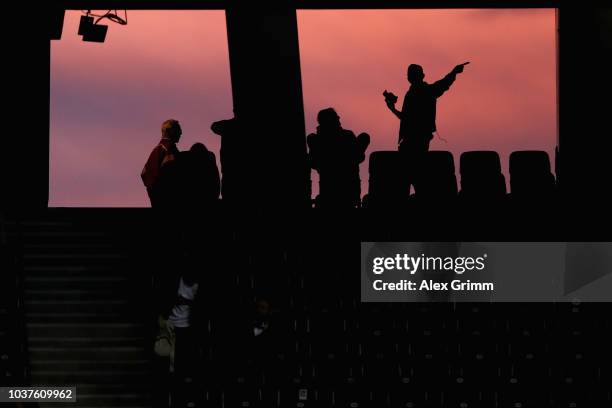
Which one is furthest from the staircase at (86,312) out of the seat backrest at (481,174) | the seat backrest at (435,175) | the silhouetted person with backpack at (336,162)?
the seat backrest at (481,174)

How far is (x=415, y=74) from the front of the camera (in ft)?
40.8

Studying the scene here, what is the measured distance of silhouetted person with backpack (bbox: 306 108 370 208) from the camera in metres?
11.8

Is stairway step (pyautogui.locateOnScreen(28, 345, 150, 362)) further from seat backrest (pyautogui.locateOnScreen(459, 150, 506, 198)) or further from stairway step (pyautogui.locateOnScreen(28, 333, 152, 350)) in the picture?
seat backrest (pyautogui.locateOnScreen(459, 150, 506, 198))

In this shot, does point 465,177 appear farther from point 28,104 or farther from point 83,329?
point 28,104

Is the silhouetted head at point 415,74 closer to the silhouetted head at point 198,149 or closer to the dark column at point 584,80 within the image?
the silhouetted head at point 198,149

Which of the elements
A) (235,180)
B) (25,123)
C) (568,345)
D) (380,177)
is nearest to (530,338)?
(568,345)

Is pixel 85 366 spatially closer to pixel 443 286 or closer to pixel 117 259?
pixel 117 259

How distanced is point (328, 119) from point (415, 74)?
97 centimetres

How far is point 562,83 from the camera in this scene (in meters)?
16.6

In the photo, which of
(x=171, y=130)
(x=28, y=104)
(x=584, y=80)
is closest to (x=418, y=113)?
(x=171, y=130)

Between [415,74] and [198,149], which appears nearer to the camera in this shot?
[198,149]

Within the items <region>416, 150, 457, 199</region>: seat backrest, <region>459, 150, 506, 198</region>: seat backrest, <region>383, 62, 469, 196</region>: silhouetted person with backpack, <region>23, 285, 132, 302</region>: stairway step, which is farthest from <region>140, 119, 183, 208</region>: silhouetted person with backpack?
<region>459, 150, 506, 198</region>: seat backrest

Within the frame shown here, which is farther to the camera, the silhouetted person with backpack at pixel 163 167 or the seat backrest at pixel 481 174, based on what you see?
the seat backrest at pixel 481 174

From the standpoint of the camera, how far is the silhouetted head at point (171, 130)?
12.6m
